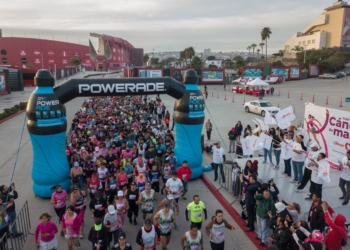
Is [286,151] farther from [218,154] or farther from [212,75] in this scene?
[212,75]

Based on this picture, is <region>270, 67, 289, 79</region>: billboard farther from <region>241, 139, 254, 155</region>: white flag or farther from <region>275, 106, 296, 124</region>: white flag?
<region>241, 139, 254, 155</region>: white flag

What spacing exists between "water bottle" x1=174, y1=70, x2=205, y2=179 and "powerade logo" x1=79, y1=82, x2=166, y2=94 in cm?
102

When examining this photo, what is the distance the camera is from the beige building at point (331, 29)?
307 ft

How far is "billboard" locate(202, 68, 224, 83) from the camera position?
51875 millimetres

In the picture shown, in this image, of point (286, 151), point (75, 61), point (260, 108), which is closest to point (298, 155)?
point (286, 151)

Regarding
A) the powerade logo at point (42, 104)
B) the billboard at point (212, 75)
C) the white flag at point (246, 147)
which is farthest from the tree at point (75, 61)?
the white flag at point (246, 147)

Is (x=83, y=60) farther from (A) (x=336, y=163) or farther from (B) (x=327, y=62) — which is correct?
(A) (x=336, y=163)

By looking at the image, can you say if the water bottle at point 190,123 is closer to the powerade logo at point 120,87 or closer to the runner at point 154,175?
the powerade logo at point 120,87

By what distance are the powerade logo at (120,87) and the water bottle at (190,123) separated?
3.35 feet

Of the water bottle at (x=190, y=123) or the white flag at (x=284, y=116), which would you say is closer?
the white flag at (x=284, y=116)

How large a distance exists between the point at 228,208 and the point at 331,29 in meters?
109

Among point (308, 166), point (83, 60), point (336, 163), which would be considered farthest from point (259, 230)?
point (83, 60)

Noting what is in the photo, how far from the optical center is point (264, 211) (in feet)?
20.7

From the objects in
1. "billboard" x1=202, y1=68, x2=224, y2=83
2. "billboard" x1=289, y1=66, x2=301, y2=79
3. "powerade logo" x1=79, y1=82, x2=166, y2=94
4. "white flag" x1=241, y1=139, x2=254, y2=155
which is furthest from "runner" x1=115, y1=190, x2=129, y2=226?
"billboard" x1=289, y1=66, x2=301, y2=79
